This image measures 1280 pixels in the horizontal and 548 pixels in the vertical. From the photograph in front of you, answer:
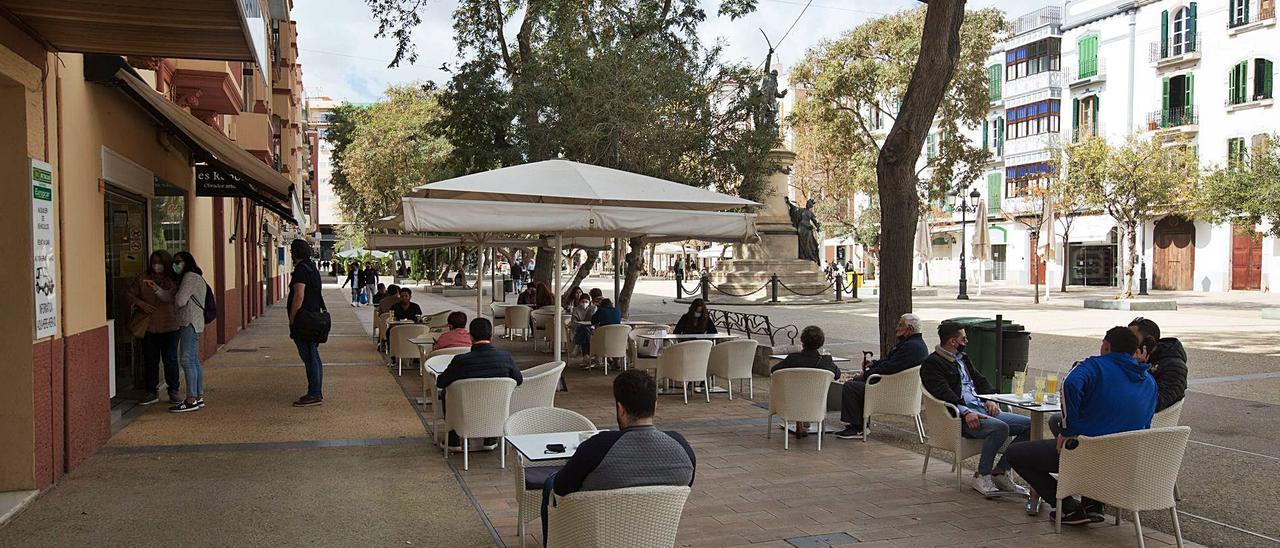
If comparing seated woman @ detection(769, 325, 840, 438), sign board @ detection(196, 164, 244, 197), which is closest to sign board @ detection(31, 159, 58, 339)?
seated woman @ detection(769, 325, 840, 438)

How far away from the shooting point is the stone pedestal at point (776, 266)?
95.1ft

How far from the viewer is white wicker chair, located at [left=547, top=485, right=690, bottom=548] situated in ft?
11.5

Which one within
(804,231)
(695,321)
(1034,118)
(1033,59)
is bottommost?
(695,321)

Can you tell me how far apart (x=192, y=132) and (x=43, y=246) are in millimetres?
3284

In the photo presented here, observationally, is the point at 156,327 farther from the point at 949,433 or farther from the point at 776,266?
the point at 776,266

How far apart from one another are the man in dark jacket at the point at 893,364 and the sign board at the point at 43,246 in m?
5.77

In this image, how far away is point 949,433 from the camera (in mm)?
5969

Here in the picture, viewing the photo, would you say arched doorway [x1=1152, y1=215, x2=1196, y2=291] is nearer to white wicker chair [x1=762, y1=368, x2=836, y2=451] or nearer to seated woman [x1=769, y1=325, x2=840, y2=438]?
seated woman [x1=769, y1=325, x2=840, y2=438]

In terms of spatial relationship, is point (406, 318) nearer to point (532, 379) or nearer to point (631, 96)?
point (631, 96)

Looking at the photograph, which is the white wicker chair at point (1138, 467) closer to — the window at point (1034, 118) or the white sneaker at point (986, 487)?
the white sneaker at point (986, 487)

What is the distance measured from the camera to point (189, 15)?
5090 mm

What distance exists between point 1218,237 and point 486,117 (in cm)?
3267

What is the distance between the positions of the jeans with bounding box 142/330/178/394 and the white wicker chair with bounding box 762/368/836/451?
224 inches

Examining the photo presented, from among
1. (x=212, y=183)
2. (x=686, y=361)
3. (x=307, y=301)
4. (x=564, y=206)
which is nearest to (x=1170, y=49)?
(x=686, y=361)
